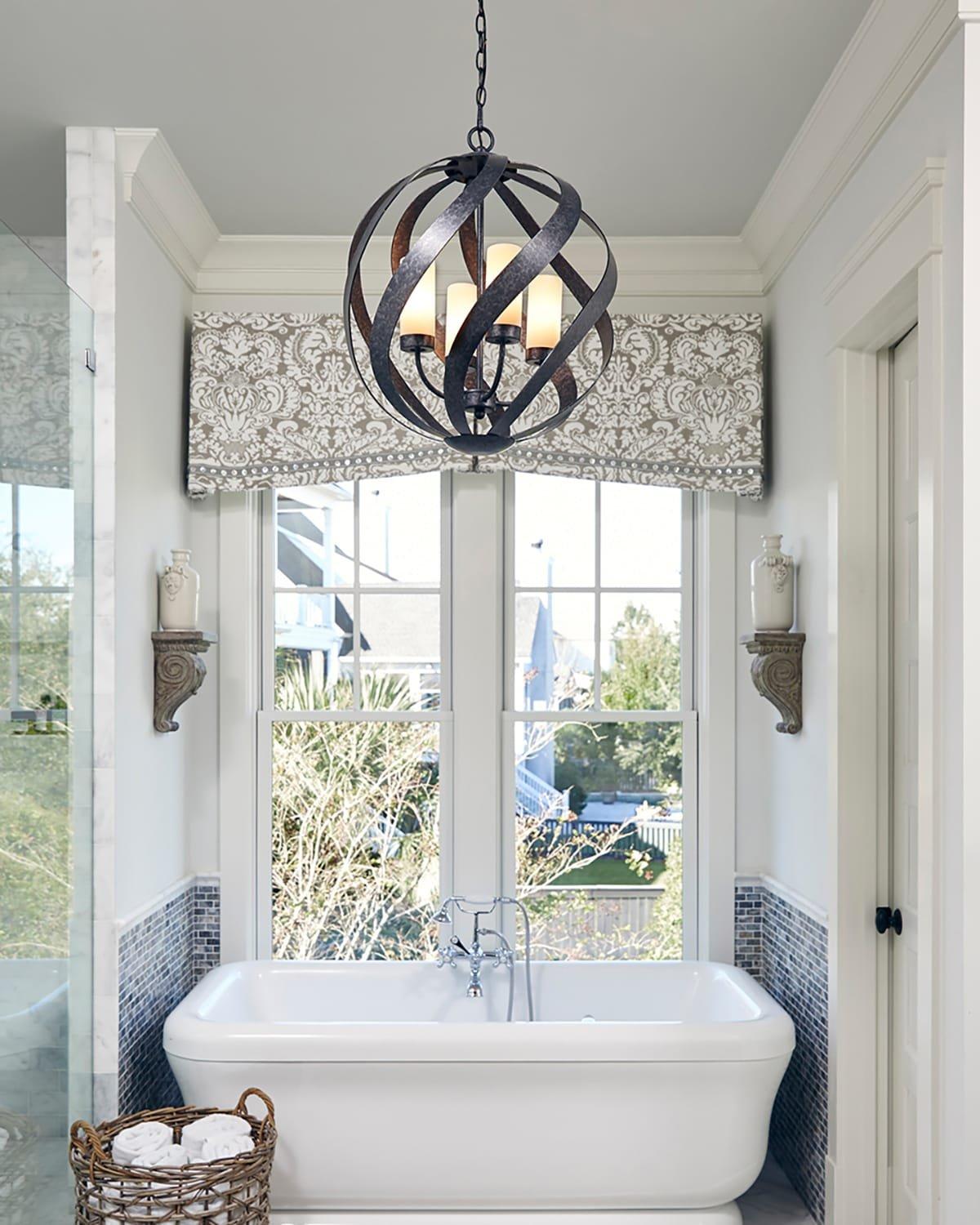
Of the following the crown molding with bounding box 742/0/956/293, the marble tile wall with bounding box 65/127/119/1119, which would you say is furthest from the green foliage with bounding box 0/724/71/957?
the crown molding with bounding box 742/0/956/293

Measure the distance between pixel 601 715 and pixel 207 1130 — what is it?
5.78 ft

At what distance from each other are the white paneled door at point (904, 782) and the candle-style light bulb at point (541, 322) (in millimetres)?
1089

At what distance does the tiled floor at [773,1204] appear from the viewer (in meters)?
3.04

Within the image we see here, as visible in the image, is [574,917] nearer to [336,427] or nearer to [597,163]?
[336,427]

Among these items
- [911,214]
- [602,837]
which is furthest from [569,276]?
[602,837]

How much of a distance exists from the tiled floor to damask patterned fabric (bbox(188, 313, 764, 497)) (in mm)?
1999

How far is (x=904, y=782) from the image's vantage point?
106 inches

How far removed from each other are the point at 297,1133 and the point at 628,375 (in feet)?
7.64

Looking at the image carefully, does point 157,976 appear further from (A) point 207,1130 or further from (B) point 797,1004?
(B) point 797,1004

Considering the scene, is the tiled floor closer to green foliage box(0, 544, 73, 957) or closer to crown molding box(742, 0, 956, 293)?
green foliage box(0, 544, 73, 957)

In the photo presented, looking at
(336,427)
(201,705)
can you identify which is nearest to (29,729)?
(201,705)

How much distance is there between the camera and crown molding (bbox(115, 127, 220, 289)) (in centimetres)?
289

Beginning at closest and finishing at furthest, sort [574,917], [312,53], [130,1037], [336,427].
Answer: [312,53] < [130,1037] < [336,427] < [574,917]

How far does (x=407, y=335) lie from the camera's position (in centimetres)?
183
